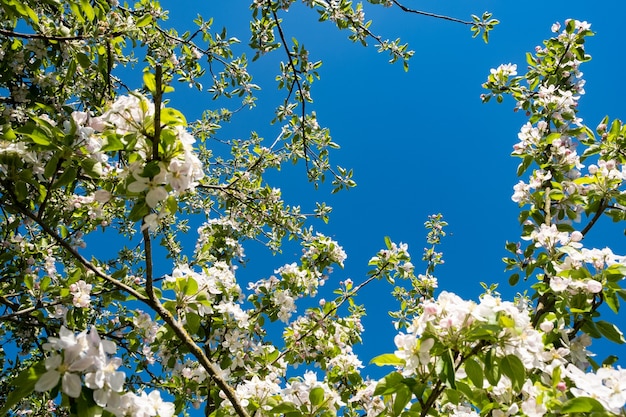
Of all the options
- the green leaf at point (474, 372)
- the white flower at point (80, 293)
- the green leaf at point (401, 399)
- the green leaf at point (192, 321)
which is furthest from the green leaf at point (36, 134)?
the green leaf at point (474, 372)

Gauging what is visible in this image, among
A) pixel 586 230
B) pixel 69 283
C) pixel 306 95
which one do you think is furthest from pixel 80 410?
pixel 306 95

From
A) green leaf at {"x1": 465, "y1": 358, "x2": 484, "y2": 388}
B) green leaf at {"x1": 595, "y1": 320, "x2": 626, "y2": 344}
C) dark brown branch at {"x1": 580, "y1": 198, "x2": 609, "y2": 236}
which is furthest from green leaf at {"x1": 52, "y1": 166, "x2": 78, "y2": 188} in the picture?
dark brown branch at {"x1": 580, "y1": 198, "x2": 609, "y2": 236}

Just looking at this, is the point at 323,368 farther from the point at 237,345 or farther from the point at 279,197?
the point at 279,197

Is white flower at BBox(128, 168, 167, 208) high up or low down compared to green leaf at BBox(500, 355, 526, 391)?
up

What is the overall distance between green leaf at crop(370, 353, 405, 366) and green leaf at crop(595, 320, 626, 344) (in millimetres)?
1094

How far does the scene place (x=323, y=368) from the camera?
3699 millimetres

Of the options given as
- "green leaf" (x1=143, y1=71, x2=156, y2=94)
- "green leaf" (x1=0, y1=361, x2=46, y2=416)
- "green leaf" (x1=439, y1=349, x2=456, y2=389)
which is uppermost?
"green leaf" (x1=143, y1=71, x2=156, y2=94)

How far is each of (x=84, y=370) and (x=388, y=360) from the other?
91 centimetres

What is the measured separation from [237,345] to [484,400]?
1715 millimetres

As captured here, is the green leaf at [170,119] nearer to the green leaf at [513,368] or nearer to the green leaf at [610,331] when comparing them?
the green leaf at [513,368]

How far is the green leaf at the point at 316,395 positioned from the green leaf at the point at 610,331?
127cm

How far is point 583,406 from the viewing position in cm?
A: 124

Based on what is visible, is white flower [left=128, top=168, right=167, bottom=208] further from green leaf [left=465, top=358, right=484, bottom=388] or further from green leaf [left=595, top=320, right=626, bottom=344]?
green leaf [left=595, top=320, right=626, bottom=344]

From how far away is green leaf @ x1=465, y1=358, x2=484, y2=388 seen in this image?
145 centimetres
